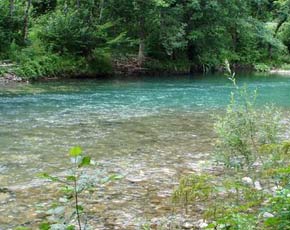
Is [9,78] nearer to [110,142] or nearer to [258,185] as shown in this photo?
[110,142]

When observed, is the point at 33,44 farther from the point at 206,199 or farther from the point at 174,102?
the point at 206,199

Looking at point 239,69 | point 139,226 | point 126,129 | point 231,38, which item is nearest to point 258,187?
point 139,226

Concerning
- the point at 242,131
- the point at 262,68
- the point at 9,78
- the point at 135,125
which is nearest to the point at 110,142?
the point at 135,125

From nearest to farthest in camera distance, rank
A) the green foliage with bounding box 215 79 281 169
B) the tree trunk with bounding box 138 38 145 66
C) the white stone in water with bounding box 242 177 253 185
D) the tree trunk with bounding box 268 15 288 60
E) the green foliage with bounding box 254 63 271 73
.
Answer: the white stone in water with bounding box 242 177 253 185 → the green foliage with bounding box 215 79 281 169 → the tree trunk with bounding box 138 38 145 66 → the green foliage with bounding box 254 63 271 73 → the tree trunk with bounding box 268 15 288 60

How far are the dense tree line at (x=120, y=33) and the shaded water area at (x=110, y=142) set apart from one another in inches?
250

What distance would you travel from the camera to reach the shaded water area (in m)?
5.44

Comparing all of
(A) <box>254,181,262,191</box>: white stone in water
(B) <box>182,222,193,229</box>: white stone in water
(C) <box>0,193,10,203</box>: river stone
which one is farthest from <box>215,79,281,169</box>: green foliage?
(C) <box>0,193,10,203</box>: river stone

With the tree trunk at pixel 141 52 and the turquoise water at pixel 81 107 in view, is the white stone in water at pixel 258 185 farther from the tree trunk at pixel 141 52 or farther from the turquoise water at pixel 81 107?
the tree trunk at pixel 141 52

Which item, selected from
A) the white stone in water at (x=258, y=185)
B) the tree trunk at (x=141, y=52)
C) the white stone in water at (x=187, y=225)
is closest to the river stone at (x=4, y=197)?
the white stone in water at (x=187, y=225)

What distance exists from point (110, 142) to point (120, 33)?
68.6ft

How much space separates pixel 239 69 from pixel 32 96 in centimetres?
2614

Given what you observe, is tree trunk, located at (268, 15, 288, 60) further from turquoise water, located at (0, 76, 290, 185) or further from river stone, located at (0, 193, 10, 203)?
river stone, located at (0, 193, 10, 203)

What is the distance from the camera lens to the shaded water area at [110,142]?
544 centimetres

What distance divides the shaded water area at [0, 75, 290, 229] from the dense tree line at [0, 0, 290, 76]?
636 cm
